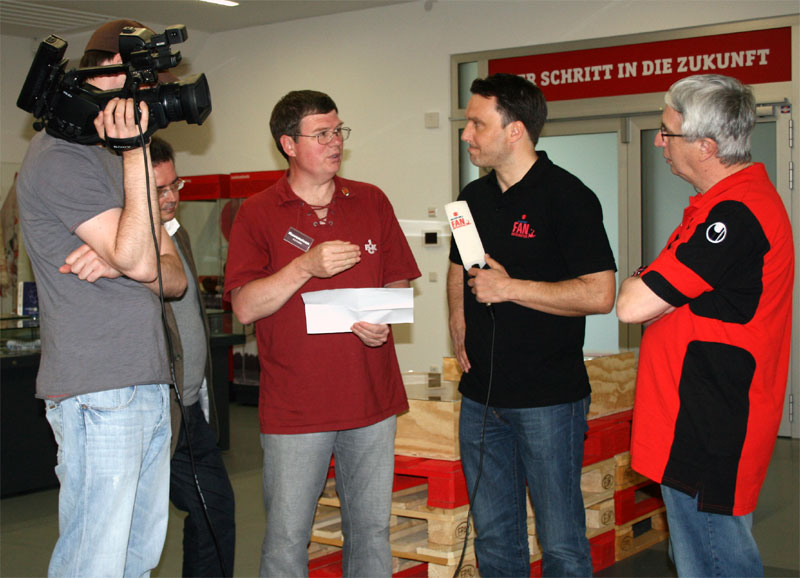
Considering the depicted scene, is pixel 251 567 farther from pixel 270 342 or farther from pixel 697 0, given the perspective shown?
pixel 697 0

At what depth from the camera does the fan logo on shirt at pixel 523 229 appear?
2.59m

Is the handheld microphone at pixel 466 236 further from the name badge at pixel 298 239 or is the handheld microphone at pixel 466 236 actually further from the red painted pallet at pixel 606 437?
the red painted pallet at pixel 606 437

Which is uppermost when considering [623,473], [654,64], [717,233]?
[654,64]

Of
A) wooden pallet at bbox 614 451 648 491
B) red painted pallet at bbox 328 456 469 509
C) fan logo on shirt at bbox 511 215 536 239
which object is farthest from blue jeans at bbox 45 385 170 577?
wooden pallet at bbox 614 451 648 491

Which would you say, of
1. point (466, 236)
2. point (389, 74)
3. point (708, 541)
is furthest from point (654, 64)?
point (708, 541)

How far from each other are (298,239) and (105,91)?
0.85 metres

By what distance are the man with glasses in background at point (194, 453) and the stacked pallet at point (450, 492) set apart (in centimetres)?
53

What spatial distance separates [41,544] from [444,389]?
2266 mm

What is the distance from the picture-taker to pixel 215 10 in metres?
8.30

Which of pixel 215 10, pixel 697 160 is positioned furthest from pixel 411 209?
pixel 697 160

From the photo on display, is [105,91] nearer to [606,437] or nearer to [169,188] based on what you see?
[169,188]

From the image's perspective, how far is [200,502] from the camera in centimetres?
297

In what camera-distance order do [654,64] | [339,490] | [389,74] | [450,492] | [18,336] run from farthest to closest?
[389,74] → [654,64] → [18,336] → [450,492] → [339,490]

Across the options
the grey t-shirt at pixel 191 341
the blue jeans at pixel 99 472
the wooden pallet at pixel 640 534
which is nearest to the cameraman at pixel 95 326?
the blue jeans at pixel 99 472
